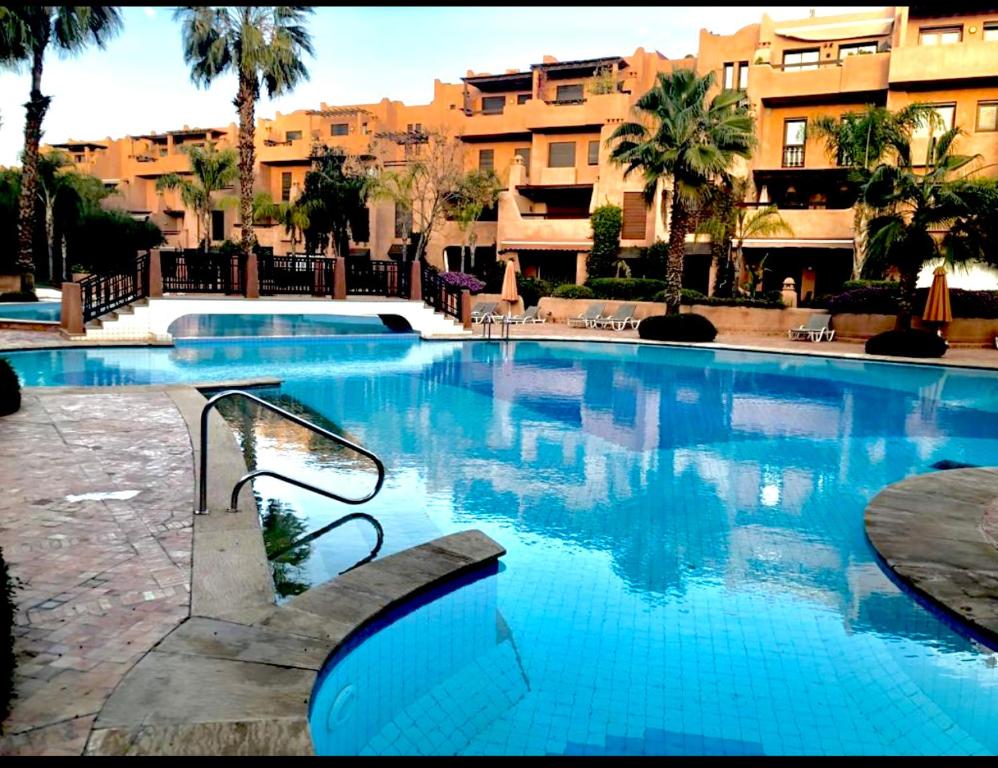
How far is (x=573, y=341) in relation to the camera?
25.8 m

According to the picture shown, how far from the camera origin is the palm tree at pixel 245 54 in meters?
25.7

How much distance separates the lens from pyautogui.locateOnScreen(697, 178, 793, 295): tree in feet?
99.6

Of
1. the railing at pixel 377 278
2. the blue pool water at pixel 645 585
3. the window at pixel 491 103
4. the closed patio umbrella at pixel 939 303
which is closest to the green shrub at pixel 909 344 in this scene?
the closed patio umbrella at pixel 939 303

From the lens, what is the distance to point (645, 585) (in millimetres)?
6430

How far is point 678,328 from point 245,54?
634 inches

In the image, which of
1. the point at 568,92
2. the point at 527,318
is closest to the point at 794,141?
the point at 527,318

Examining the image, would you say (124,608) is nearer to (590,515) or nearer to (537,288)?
(590,515)

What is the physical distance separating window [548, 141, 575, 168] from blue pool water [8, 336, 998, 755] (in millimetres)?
27193

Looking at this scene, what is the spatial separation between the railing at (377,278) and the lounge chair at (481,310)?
450cm

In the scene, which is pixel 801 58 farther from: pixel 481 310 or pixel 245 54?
pixel 245 54

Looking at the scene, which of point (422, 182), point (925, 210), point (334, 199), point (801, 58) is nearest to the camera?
point (925, 210)

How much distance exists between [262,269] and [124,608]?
20441mm

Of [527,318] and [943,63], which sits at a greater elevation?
[943,63]

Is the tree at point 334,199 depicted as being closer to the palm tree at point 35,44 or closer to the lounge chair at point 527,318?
the palm tree at point 35,44
